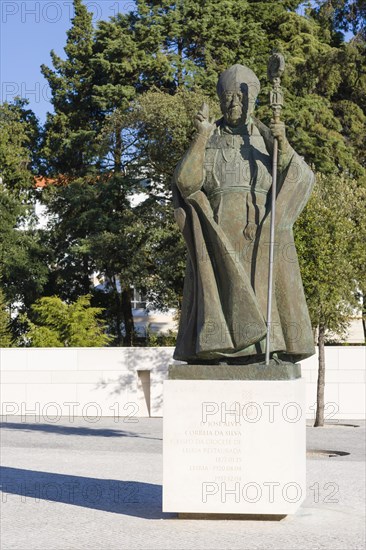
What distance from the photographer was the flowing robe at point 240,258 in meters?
9.65

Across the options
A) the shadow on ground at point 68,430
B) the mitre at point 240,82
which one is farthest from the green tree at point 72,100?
the mitre at point 240,82

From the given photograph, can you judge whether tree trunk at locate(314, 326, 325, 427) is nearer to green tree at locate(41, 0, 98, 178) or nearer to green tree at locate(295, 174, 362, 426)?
green tree at locate(295, 174, 362, 426)

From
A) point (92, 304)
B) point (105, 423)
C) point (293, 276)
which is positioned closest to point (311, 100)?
point (92, 304)

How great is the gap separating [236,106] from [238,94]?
115mm

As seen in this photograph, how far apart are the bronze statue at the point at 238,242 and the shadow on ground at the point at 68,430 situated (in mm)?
11293

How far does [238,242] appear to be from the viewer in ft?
32.2

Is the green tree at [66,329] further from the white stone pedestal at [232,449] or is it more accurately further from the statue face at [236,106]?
the white stone pedestal at [232,449]

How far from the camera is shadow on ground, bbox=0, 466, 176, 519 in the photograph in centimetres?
→ 1048

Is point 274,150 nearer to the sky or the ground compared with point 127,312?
nearer to the sky

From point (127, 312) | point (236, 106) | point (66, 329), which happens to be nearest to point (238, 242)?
point (236, 106)

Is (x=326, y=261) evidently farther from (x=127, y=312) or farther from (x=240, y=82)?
(x=127, y=312)

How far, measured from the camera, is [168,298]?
113 feet

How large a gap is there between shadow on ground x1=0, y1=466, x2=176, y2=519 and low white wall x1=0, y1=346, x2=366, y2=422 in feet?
42.0

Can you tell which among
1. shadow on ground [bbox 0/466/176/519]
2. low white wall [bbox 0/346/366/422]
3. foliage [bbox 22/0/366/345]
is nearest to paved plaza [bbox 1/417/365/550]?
shadow on ground [bbox 0/466/176/519]
